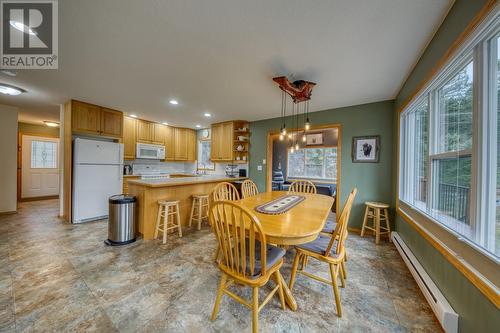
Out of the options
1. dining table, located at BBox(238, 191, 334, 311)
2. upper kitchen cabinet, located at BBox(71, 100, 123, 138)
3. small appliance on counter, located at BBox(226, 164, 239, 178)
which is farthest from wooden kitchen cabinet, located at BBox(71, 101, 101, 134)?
dining table, located at BBox(238, 191, 334, 311)

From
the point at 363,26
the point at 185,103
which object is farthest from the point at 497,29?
the point at 185,103

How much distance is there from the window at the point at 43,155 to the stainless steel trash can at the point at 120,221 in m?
5.37

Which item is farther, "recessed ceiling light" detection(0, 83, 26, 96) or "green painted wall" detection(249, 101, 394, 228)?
"green painted wall" detection(249, 101, 394, 228)

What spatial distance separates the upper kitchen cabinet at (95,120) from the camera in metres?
3.44

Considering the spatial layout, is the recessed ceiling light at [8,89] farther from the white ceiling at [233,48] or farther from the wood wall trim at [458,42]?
the wood wall trim at [458,42]

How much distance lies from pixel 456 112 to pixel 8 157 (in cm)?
736

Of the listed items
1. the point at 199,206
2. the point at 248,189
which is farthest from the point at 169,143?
the point at 248,189

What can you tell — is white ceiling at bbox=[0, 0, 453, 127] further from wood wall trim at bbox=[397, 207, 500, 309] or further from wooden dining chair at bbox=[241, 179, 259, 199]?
wood wall trim at bbox=[397, 207, 500, 309]

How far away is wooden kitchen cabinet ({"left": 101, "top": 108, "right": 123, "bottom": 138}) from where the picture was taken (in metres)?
3.82

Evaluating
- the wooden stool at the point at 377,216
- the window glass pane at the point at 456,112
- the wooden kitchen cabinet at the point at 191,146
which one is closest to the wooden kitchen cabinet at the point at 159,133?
the wooden kitchen cabinet at the point at 191,146

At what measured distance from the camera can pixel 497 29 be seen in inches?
40.3

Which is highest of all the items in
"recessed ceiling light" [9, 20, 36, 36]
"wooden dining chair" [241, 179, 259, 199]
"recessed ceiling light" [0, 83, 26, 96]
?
"recessed ceiling light" [9, 20, 36, 36]

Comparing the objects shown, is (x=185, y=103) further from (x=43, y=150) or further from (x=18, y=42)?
(x=43, y=150)

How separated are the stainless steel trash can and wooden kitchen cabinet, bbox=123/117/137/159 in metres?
2.28
